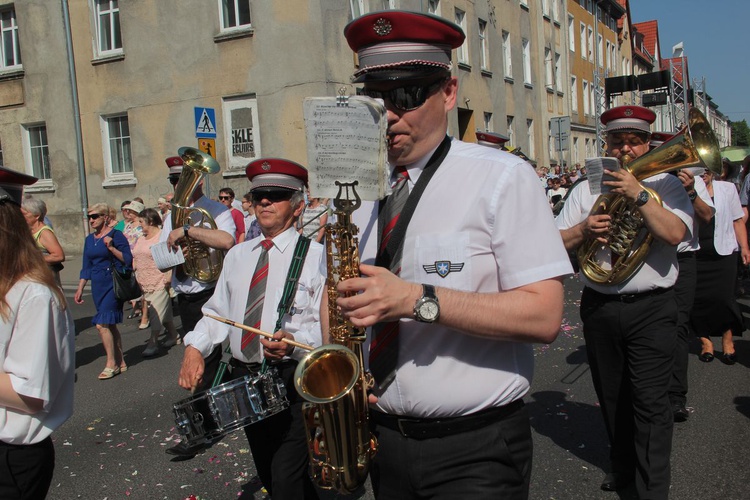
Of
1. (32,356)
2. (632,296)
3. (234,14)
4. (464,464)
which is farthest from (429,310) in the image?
(234,14)

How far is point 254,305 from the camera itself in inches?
150

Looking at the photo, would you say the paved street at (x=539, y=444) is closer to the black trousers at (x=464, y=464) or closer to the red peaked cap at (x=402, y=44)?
the black trousers at (x=464, y=464)

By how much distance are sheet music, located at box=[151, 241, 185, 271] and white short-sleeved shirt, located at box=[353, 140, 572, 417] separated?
4.11 metres

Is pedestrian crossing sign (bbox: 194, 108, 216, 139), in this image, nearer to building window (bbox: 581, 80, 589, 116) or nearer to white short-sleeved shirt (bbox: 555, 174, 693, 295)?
white short-sleeved shirt (bbox: 555, 174, 693, 295)

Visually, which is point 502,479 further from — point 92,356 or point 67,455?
point 92,356

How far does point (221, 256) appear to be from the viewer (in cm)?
625

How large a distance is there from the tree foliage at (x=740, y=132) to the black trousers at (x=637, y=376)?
125 m

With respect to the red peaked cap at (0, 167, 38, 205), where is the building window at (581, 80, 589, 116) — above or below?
above

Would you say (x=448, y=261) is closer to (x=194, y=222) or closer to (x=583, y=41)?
(x=194, y=222)

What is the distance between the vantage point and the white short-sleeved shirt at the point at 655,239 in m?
4.26

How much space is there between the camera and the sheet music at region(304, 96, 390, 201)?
1.88 meters

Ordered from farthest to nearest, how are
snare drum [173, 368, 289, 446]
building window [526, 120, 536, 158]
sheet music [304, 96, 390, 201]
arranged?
building window [526, 120, 536, 158] → snare drum [173, 368, 289, 446] → sheet music [304, 96, 390, 201]

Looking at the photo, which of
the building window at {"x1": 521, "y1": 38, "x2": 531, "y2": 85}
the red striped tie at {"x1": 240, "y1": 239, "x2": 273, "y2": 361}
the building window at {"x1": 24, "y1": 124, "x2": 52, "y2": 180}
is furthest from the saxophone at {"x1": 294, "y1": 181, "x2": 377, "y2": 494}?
the building window at {"x1": 521, "y1": 38, "x2": 531, "y2": 85}

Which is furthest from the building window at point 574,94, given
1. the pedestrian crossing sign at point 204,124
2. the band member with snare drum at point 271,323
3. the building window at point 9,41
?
the band member with snare drum at point 271,323
